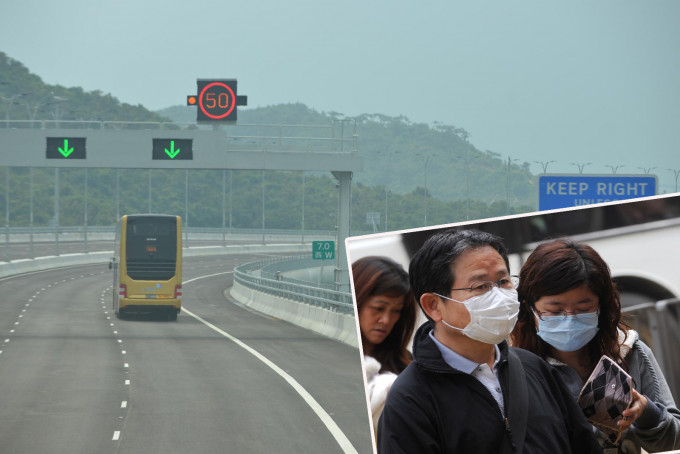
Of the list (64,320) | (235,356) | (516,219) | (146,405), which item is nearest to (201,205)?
(64,320)

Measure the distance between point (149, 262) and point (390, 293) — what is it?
136ft

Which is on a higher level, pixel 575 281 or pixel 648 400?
pixel 575 281

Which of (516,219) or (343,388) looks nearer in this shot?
(516,219)

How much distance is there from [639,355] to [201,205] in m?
150

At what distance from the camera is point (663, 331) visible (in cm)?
365

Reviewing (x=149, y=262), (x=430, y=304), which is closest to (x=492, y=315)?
(x=430, y=304)

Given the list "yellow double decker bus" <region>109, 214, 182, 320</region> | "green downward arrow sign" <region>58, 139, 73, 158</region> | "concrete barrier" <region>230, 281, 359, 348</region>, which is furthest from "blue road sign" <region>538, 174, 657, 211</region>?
"yellow double decker bus" <region>109, 214, 182, 320</region>

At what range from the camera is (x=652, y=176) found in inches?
674

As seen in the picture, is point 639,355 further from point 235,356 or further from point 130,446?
point 235,356

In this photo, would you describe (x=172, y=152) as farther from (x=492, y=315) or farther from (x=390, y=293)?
(x=492, y=315)

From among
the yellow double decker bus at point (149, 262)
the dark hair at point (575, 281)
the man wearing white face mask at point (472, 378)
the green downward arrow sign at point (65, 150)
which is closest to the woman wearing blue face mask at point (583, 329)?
the dark hair at point (575, 281)

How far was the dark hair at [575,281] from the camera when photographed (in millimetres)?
3662

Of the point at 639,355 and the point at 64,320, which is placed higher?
the point at 639,355

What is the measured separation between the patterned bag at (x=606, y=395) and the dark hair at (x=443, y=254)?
0.44 meters
